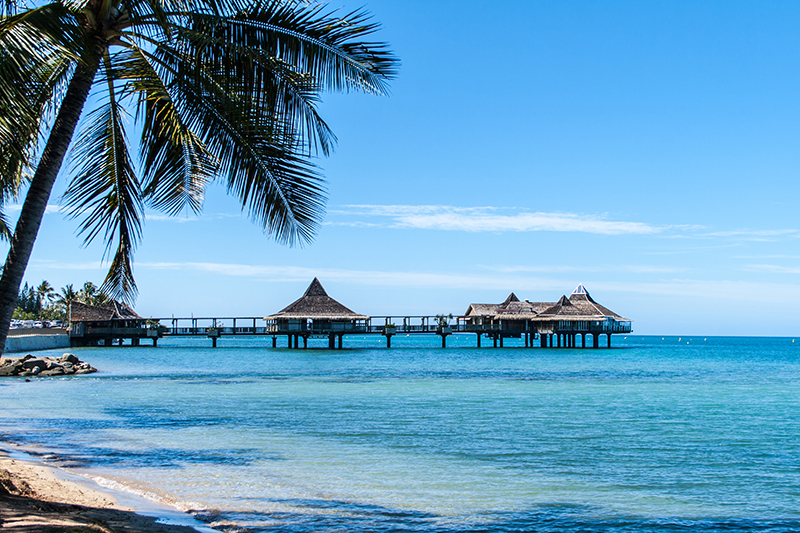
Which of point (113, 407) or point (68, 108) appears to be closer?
point (68, 108)

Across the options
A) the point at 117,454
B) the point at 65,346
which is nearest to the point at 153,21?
the point at 117,454

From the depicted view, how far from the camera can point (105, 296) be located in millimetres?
7637

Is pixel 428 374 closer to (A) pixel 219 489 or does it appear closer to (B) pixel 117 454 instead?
(B) pixel 117 454

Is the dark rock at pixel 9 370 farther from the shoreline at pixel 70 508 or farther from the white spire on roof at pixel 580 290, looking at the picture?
the white spire on roof at pixel 580 290

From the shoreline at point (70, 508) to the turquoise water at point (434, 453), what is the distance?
0.41 m

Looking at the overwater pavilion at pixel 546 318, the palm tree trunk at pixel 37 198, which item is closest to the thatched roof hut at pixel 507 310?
the overwater pavilion at pixel 546 318

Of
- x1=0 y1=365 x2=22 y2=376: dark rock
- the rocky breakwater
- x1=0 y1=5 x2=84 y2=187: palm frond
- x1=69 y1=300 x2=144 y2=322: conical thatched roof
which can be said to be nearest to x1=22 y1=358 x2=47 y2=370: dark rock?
the rocky breakwater

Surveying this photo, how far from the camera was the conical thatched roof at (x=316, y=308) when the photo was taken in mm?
52188

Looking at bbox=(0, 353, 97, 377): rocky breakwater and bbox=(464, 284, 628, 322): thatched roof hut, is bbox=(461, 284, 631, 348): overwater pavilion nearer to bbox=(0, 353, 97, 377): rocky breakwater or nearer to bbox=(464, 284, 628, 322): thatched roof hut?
bbox=(464, 284, 628, 322): thatched roof hut

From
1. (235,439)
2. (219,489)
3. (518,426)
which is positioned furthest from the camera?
(518,426)

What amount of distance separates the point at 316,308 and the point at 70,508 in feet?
154

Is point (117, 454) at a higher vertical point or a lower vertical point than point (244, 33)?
lower

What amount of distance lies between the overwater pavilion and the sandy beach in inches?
2047

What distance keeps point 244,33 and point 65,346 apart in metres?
59.8
